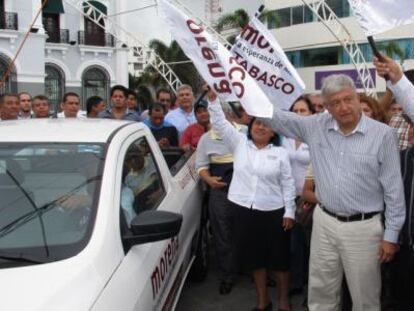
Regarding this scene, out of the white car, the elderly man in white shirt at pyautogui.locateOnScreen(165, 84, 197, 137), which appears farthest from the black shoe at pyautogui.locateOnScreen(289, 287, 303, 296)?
the elderly man in white shirt at pyautogui.locateOnScreen(165, 84, 197, 137)

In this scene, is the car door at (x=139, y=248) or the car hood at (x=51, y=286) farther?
the car door at (x=139, y=248)

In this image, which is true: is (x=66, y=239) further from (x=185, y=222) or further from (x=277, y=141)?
(x=277, y=141)

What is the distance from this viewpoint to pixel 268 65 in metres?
4.81

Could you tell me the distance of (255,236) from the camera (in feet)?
13.8

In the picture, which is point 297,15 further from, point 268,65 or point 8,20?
point 268,65

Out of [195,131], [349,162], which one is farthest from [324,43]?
[349,162]

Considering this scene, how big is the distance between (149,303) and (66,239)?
0.57 meters

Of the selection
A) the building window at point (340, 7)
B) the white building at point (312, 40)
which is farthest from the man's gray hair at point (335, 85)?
the building window at point (340, 7)

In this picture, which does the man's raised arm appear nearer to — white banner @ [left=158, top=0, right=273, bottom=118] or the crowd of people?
the crowd of people

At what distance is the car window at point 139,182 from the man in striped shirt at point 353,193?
1.05m

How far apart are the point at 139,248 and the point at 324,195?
120 cm

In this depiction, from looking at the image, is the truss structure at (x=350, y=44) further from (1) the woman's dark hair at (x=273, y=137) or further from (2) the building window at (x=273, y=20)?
(2) the building window at (x=273, y=20)

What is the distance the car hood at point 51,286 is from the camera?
6.72ft

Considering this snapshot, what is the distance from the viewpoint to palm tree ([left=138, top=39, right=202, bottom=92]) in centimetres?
3706
